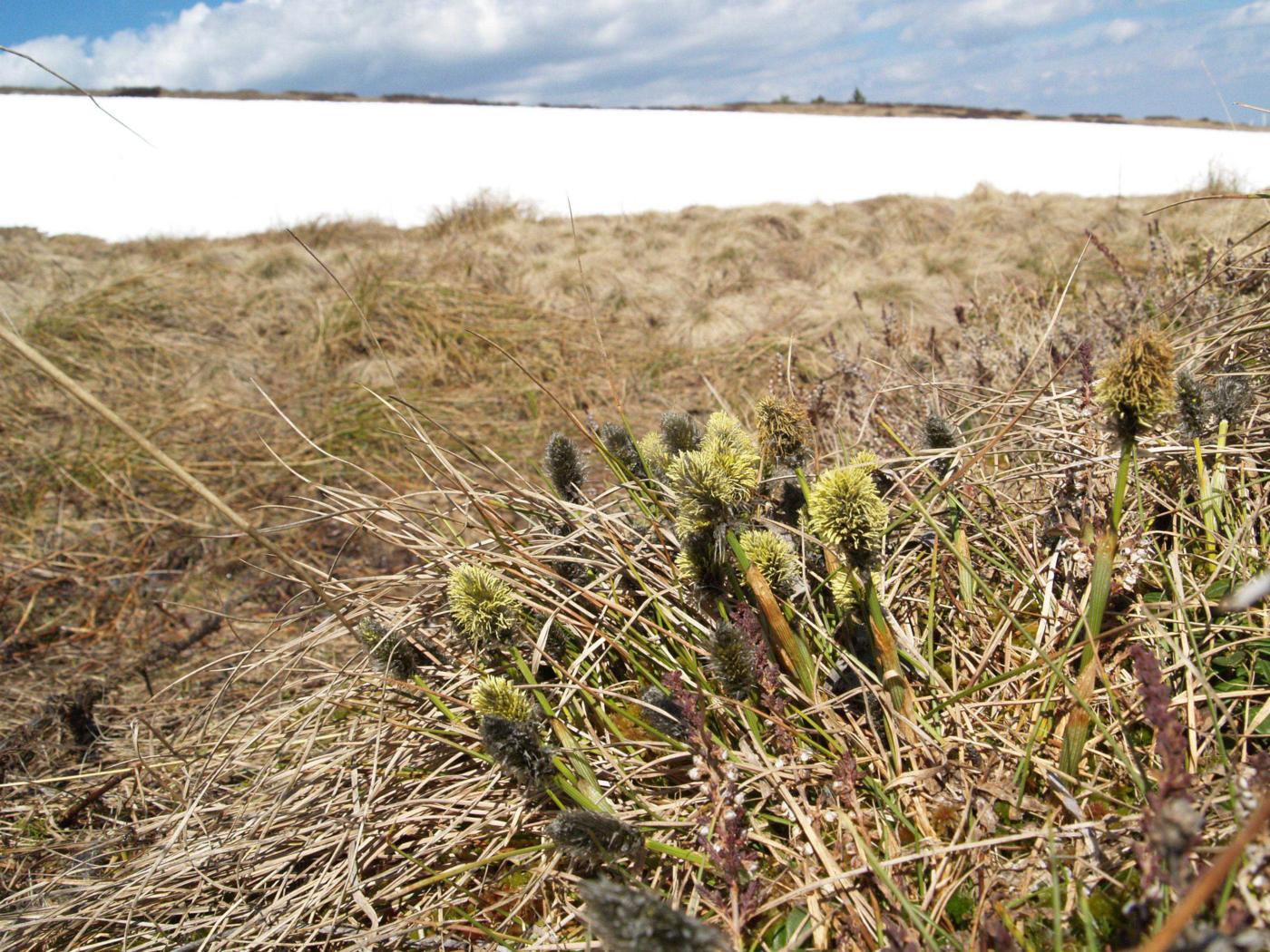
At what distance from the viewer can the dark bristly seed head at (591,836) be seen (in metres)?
1.13

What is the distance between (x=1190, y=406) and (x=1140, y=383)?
2.00 feet

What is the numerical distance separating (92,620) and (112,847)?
2050 mm

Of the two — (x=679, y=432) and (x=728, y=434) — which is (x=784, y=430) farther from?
(x=679, y=432)

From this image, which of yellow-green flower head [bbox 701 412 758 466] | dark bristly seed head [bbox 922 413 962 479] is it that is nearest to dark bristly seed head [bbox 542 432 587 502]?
yellow-green flower head [bbox 701 412 758 466]

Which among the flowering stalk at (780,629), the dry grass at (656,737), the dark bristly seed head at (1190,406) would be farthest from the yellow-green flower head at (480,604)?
the dark bristly seed head at (1190,406)

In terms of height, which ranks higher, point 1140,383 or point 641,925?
point 1140,383

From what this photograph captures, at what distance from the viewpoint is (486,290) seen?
6848 mm

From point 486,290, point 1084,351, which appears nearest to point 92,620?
point 1084,351

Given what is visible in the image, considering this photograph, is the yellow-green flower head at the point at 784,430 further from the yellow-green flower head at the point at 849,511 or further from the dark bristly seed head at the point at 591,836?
the dark bristly seed head at the point at 591,836

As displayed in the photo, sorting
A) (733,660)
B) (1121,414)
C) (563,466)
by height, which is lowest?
(733,660)

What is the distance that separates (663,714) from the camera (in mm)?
1355

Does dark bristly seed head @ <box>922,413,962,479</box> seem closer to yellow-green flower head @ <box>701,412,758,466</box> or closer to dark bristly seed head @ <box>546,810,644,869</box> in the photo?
yellow-green flower head @ <box>701,412,758,466</box>

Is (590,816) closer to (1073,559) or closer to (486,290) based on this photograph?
(1073,559)

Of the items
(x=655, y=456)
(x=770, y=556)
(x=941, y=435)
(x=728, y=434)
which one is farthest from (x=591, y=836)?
(x=941, y=435)
